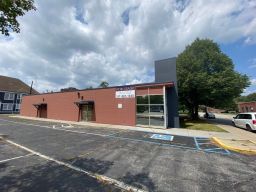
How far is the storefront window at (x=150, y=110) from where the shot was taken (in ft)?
53.9

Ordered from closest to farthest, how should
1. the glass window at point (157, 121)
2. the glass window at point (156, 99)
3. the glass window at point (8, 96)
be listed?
the glass window at point (157, 121) < the glass window at point (156, 99) < the glass window at point (8, 96)

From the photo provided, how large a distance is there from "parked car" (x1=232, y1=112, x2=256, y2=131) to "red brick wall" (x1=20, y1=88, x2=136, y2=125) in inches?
449

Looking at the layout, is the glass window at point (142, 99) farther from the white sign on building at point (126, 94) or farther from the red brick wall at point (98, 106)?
the white sign on building at point (126, 94)

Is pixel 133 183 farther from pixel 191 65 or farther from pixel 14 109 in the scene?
pixel 14 109

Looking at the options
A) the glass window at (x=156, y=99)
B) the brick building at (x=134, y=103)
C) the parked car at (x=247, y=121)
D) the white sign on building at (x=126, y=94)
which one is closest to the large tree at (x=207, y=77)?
the parked car at (x=247, y=121)

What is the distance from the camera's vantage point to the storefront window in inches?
647

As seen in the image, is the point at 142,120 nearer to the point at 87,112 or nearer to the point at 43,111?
the point at 87,112

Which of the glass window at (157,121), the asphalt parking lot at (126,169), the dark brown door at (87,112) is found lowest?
the asphalt parking lot at (126,169)

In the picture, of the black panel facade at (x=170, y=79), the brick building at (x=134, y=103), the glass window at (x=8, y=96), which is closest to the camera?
the brick building at (x=134, y=103)

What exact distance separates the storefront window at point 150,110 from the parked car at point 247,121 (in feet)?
27.2

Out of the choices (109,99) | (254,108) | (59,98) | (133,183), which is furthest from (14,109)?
(254,108)

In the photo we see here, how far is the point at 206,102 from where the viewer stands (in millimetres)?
25703

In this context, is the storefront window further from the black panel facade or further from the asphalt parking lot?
the asphalt parking lot

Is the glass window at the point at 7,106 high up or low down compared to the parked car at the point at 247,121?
up
